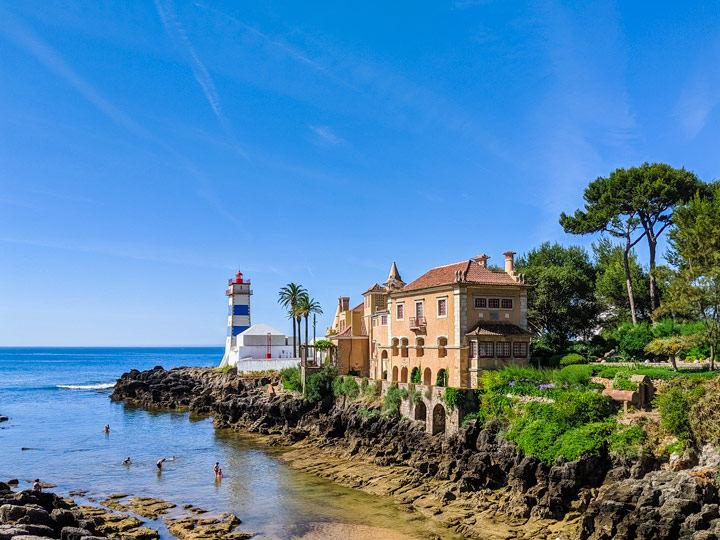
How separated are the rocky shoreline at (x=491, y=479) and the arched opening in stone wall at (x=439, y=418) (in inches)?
37.2

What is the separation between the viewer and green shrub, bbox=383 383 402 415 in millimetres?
42469

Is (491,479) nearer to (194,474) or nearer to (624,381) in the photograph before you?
(624,381)

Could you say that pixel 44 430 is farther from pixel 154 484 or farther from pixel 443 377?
pixel 443 377

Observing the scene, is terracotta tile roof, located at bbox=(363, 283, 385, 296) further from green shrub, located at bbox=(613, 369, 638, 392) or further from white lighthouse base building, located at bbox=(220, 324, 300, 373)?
green shrub, located at bbox=(613, 369, 638, 392)

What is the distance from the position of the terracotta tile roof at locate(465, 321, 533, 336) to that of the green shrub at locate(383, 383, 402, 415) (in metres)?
6.67

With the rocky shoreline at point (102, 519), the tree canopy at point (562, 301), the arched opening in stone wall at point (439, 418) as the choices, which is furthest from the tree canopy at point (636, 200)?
the rocky shoreline at point (102, 519)

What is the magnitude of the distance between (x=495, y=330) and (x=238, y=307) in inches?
1982

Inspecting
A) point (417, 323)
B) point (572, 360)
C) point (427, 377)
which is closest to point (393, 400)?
point (427, 377)

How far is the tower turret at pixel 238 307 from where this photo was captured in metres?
82.9

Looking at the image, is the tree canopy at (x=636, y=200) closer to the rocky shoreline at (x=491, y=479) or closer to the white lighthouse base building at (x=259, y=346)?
the rocky shoreline at (x=491, y=479)

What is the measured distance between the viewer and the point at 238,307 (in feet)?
275

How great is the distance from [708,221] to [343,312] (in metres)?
38.8

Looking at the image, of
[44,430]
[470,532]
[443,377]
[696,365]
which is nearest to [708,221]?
[696,365]

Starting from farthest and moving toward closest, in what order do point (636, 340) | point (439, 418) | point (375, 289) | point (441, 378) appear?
point (375, 289) < point (441, 378) < point (636, 340) < point (439, 418)
